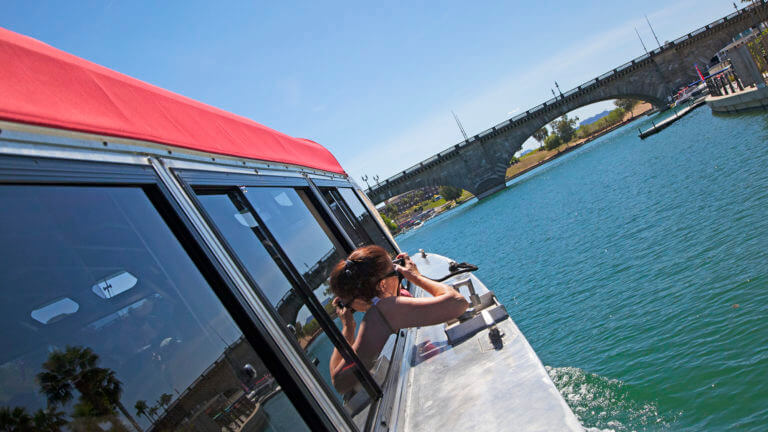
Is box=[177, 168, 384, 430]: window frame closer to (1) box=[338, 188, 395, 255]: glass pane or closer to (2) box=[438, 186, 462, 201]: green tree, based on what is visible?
(1) box=[338, 188, 395, 255]: glass pane

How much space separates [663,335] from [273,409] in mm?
5049

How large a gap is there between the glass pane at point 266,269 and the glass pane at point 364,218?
303cm

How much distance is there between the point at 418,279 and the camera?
9.97 feet

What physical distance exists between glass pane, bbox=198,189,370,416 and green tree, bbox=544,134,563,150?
312 ft

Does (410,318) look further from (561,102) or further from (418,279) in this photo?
(561,102)

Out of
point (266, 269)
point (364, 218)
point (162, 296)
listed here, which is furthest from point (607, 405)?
point (162, 296)

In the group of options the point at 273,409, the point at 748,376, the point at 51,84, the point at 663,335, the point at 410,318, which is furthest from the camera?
the point at 663,335

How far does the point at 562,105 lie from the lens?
51906 millimetres

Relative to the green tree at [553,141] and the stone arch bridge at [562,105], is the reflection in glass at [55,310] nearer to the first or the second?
the stone arch bridge at [562,105]

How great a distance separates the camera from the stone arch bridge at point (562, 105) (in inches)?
2030

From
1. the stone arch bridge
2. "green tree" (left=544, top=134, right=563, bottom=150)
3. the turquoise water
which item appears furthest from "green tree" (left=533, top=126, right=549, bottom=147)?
the turquoise water

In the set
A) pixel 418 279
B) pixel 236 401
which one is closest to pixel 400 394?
pixel 418 279

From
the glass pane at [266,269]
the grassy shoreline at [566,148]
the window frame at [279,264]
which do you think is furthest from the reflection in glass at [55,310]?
the grassy shoreline at [566,148]

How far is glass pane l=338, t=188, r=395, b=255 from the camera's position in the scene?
554 centimetres
